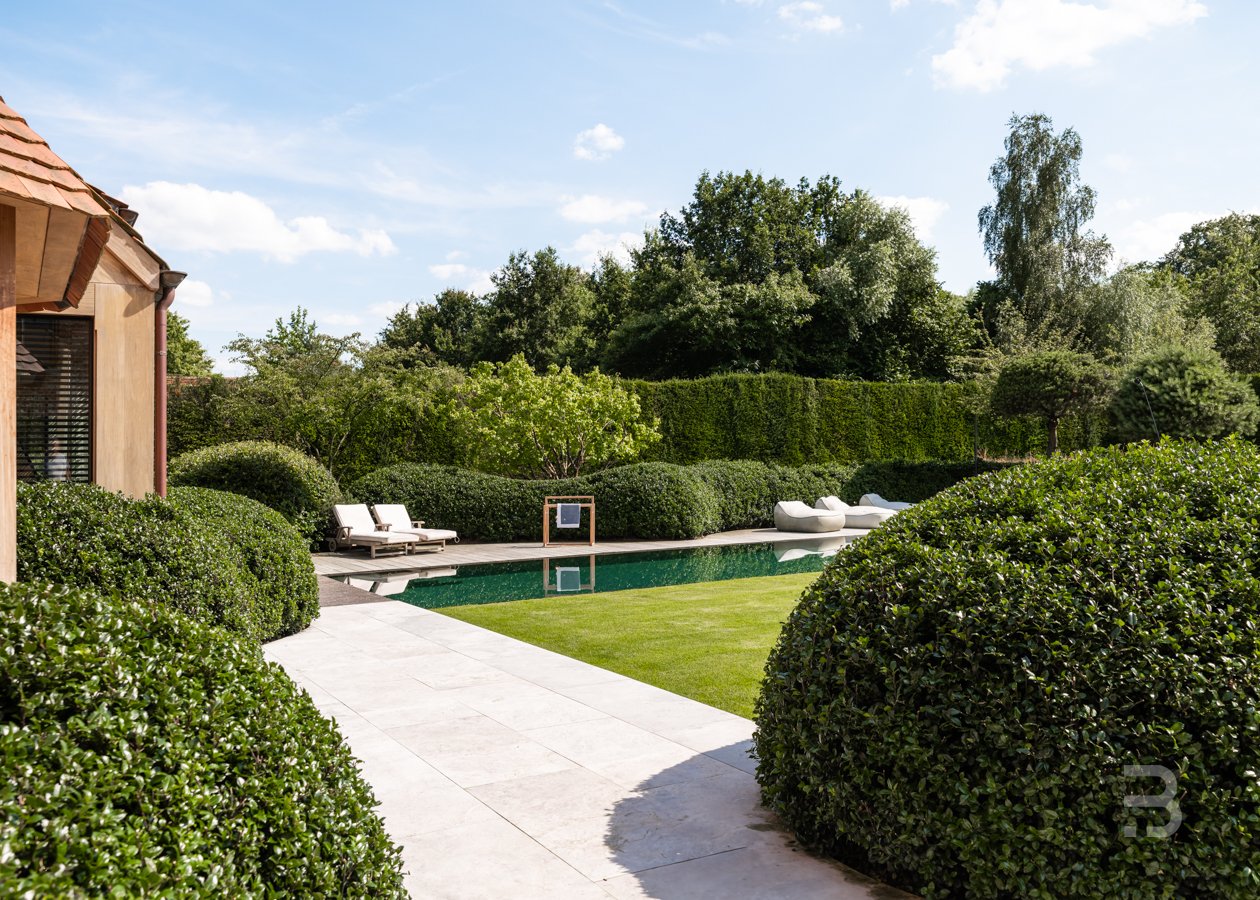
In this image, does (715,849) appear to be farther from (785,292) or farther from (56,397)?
(785,292)

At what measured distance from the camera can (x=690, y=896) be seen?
3.30 meters

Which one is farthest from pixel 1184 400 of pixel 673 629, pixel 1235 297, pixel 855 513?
pixel 673 629

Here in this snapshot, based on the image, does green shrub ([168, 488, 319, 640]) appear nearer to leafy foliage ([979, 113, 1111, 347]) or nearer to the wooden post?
the wooden post

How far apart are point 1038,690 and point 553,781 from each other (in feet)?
8.33

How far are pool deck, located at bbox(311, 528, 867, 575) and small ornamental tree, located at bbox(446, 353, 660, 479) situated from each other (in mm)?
2443

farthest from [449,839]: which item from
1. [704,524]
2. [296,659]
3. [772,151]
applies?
[772,151]

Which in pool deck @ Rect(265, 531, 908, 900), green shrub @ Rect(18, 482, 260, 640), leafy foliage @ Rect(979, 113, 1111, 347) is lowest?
pool deck @ Rect(265, 531, 908, 900)

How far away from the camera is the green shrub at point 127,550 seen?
5.73m

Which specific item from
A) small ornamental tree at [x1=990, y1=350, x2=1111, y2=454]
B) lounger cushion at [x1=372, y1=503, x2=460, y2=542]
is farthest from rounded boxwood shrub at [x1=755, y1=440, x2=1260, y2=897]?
small ornamental tree at [x1=990, y1=350, x2=1111, y2=454]

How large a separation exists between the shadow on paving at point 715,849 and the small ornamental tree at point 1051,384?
19195 mm

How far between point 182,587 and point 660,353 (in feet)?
87.2

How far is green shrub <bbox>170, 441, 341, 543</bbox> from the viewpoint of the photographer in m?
14.8

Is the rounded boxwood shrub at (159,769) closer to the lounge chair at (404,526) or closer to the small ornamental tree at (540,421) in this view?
the lounge chair at (404,526)

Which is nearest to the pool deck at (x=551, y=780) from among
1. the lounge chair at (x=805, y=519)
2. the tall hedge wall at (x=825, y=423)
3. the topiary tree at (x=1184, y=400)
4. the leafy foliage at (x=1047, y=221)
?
the lounge chair at (x=805, y=519)
